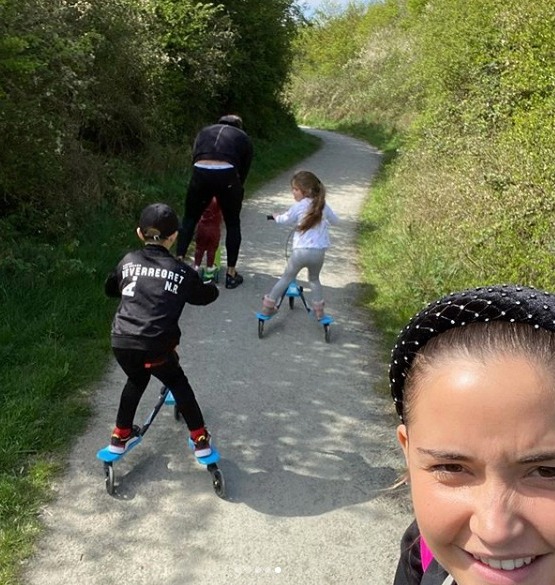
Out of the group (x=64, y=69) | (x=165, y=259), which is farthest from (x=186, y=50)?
(x=165, y=259)

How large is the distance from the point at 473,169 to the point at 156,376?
6112mm

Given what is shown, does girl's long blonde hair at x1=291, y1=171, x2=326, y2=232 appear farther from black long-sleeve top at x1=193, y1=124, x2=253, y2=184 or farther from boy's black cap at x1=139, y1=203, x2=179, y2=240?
boy's black cap at x1=139, y1=203, x2=179, y2=240

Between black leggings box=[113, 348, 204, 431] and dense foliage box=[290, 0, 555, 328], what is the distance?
10.6ft

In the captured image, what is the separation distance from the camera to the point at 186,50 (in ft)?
43.8

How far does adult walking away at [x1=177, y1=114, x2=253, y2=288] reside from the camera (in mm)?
6656

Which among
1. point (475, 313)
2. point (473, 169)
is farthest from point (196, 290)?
point (473, 169)

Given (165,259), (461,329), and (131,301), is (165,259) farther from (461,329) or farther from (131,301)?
(461,329)

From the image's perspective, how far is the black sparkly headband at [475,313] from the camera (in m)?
1.07

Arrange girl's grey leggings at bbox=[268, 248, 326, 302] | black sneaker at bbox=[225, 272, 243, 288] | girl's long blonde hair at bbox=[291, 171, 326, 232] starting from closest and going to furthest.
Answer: girl's long blonde hair at bbox=[291, 171, 326, 232], girl's grey leggings at bbox=[268, 248, 326, 302], black sneaker at bbox=[225, 272, 243, 288]

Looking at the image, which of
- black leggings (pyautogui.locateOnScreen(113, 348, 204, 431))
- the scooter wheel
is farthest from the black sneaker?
the scooter wheel

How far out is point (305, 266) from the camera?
599cm

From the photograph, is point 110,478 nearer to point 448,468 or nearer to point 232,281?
point 448,468

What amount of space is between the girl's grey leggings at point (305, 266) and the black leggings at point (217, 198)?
4.00ft

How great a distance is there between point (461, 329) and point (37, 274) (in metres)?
5.89
